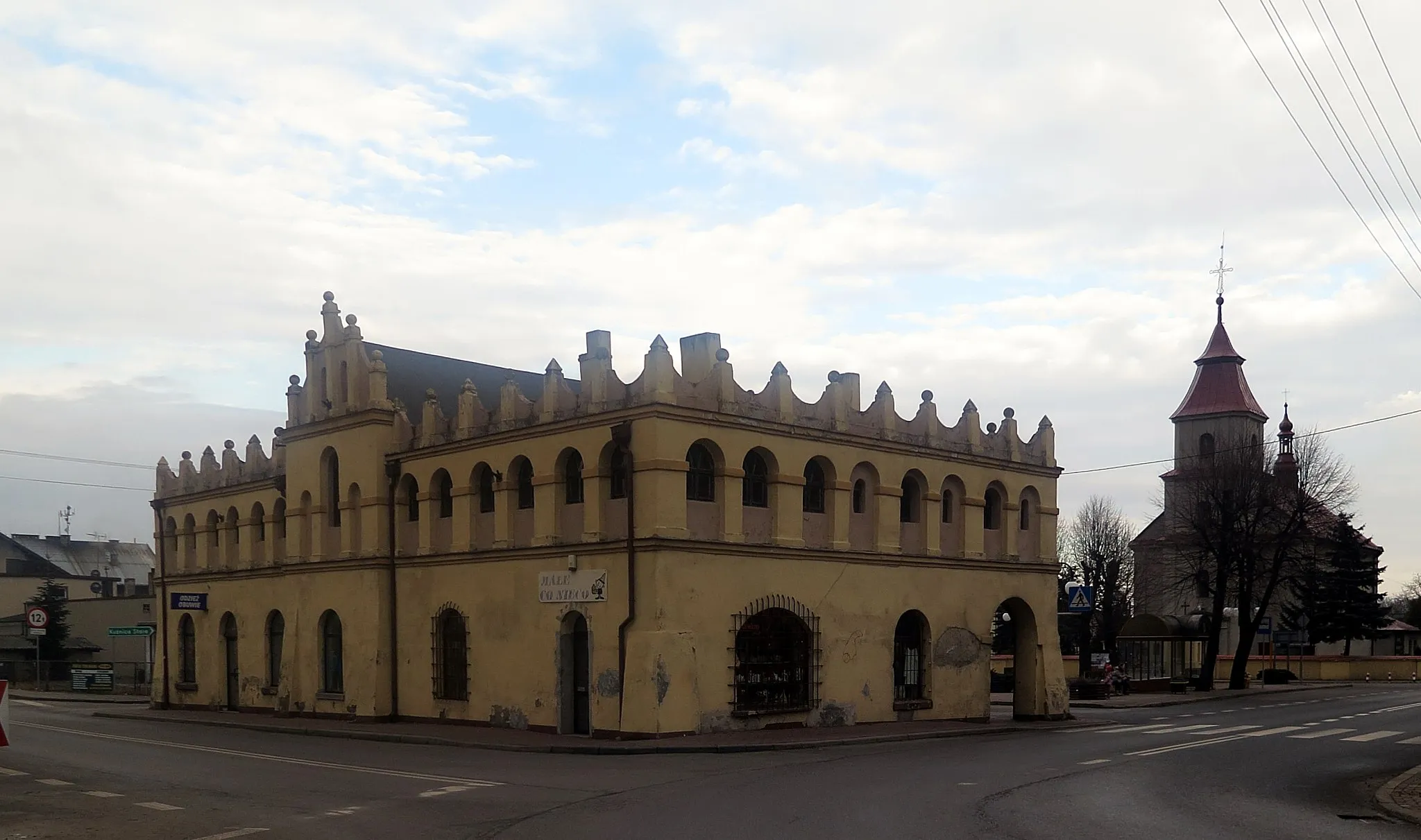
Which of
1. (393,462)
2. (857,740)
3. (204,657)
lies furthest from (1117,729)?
(204,657)

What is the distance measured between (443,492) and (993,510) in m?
13.0

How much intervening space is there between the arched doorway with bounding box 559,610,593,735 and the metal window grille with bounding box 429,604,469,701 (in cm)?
360

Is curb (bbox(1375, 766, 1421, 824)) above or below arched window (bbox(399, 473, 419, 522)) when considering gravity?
below

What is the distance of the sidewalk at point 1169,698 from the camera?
1535 inches

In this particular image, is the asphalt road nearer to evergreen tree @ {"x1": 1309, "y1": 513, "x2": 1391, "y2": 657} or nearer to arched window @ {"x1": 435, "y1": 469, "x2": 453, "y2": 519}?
arched window @ {"x1": 435, "y1": 469, "x2": 453, "y2": 519}

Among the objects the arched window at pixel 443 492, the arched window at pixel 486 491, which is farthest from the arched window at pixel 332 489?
the arched window at pixel 486 491

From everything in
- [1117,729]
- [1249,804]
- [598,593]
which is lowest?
[1117,729]

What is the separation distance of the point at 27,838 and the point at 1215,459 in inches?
2057

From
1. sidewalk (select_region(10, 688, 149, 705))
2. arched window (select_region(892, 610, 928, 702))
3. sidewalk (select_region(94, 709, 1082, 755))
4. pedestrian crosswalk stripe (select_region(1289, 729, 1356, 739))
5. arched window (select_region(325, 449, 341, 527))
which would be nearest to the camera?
sidewalk (select_region(94, 709, 1082, 755))

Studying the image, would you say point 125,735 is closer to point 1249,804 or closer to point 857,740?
point 857,740

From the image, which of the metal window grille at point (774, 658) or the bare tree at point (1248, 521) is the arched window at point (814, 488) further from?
the bare tree at point (1248, 521)

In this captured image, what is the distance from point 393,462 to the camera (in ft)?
101

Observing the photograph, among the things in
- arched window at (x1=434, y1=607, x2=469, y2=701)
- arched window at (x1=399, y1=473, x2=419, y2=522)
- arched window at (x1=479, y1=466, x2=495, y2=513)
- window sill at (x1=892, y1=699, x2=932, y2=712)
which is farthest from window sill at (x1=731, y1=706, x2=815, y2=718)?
arched window at (x1=399, y1=473, x2=419, y2=522)

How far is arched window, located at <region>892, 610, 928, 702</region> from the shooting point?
94.8ft
